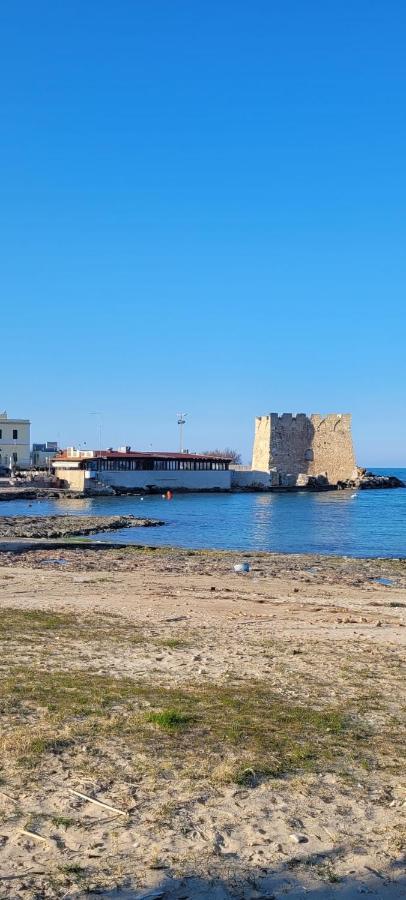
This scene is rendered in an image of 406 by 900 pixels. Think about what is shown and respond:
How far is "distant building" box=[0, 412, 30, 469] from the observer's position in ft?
323

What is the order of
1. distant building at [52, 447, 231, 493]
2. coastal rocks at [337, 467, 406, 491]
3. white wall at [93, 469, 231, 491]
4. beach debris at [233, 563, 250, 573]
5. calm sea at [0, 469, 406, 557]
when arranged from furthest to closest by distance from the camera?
coastal rocks at [337, 467, 406, 491]
white wall at [93, 469, 231, 491]
distant building at [52, 447, 231, 493]
calm sea at [0, 469, 406, 557]
beach debris at [233, 563, 250, 573]

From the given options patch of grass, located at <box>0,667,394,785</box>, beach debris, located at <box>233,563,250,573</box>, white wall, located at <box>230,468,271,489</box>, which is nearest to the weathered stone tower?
white wall, located at <box>230,468,271,489</box>

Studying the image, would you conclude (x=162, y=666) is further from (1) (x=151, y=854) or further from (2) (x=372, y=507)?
(2) (x=372, y=507)

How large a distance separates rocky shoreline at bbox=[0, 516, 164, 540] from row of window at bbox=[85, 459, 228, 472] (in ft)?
116

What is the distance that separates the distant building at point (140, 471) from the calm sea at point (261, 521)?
12.2ft

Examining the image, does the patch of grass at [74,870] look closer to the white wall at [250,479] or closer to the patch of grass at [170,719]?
the patch of grass at [170,719]

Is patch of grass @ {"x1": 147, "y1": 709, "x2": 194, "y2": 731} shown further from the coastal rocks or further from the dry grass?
the coastal rocks

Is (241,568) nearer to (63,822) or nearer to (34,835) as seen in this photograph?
(63,822)

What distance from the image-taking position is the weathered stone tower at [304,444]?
304 ft

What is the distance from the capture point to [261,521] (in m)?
50.2

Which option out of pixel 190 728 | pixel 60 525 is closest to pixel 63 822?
pixel 190 728

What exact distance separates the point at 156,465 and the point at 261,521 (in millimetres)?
38463

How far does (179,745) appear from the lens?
643cm

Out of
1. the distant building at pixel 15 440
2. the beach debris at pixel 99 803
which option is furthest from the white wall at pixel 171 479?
the beach debris at pixel 99 803
